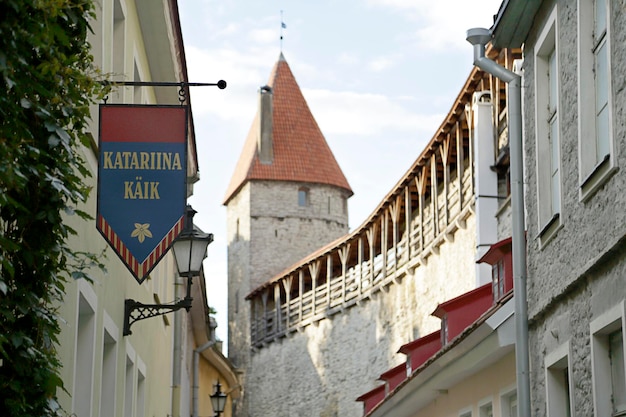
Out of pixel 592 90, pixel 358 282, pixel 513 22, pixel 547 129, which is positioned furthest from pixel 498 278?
pixel 358 282

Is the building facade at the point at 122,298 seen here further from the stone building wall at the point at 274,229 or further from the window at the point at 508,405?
the stone building wall at the point at 274,229

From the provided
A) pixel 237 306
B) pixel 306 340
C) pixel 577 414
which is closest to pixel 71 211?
pixel 577 414

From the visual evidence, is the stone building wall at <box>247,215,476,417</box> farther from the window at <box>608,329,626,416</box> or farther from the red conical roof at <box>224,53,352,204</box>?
the window at <box>608,329,626,416</box>

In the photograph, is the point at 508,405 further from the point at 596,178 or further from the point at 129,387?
the point at 596,178

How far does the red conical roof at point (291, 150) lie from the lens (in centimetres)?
5071

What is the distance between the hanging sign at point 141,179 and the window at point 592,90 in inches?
73.9

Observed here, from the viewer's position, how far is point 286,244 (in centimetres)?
5006

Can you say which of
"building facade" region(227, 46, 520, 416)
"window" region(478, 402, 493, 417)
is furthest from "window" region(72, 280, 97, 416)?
"building facade" region(227, 46, 520, 416)

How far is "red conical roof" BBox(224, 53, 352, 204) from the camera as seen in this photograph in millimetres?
50709

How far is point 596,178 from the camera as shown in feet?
19.5

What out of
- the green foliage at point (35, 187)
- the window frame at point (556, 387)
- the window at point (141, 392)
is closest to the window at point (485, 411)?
the window at point (141, 392)

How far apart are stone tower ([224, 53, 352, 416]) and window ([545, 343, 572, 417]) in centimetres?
4239

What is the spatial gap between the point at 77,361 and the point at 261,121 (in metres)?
44.0

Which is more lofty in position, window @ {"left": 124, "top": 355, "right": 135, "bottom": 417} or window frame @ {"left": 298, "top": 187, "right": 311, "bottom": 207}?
window frame @ {"left": 298, "top": 187, "right": 311, "bottom": 207}
